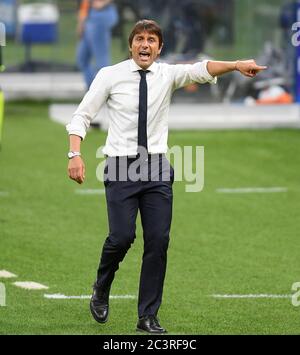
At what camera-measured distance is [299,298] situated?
372 inches

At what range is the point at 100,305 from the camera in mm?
8578

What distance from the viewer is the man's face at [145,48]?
816cm

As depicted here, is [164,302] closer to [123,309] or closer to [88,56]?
[123,309]

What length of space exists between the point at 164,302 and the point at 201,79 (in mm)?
1894

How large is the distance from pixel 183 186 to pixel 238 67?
7.13m

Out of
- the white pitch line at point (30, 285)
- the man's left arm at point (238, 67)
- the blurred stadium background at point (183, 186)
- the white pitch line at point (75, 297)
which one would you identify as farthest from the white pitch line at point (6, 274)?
the man's left arm at point (238, 67)

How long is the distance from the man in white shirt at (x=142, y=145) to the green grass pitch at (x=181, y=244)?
463 millimetres

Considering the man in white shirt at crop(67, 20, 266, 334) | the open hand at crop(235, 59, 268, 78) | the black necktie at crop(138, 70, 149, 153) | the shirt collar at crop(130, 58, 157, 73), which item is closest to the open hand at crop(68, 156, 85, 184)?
the man in white shirt at crop(67, 20, 266, 334)

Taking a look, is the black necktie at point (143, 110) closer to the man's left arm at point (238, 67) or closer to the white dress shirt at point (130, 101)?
the white dress shirt at point (130, 101)

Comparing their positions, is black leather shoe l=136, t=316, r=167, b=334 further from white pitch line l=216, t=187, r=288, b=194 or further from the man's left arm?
white pitch line l=216, t=187, r=288, b=194

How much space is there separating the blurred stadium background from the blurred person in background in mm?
894

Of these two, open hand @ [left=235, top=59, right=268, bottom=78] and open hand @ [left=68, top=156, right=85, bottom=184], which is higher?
open hand @ [left=235, top=59, right=268, bottom=78]

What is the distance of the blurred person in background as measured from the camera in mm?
20266

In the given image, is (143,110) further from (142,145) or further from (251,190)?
(251,190)
